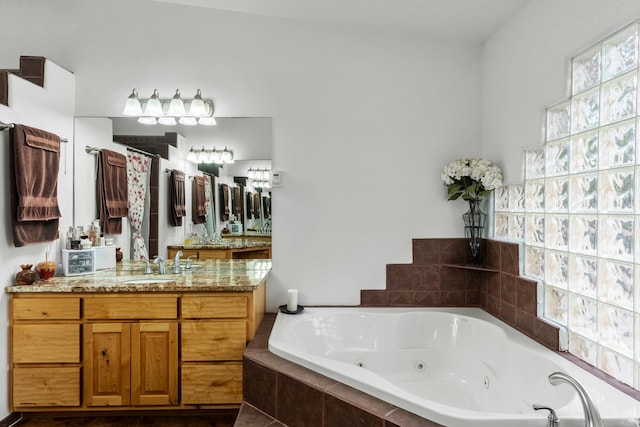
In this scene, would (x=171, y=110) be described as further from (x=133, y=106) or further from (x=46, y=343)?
(x=46, y=343)

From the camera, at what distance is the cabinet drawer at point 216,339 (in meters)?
2.35

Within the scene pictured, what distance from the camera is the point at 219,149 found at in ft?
9.42

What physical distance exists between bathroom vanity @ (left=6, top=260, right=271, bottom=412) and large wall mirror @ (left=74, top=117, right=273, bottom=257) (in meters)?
0.64

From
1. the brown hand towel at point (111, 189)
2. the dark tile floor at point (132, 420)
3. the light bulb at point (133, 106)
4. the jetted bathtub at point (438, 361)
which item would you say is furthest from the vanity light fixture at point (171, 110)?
the dark tile floor at point (132, 420)

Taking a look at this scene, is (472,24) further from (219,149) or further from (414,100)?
(219,149)

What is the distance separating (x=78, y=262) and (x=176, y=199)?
0.73 metres

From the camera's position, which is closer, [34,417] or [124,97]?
[34,417]

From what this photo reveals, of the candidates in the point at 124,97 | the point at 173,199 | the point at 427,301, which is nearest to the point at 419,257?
the point at 427,301

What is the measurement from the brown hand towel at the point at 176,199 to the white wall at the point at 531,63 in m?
2.16

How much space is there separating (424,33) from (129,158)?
223 centimetres

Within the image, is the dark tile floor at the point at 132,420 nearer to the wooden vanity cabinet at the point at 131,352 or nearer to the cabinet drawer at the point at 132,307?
the wooden vanity cabinet at the point at 131,352

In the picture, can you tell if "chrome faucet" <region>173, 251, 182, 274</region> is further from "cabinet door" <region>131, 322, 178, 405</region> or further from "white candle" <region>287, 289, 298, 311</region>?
"white candle" <region>287, 289, 298, 311</region>

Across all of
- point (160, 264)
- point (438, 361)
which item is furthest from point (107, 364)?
point (438, 361)

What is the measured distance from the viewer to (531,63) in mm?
2281
